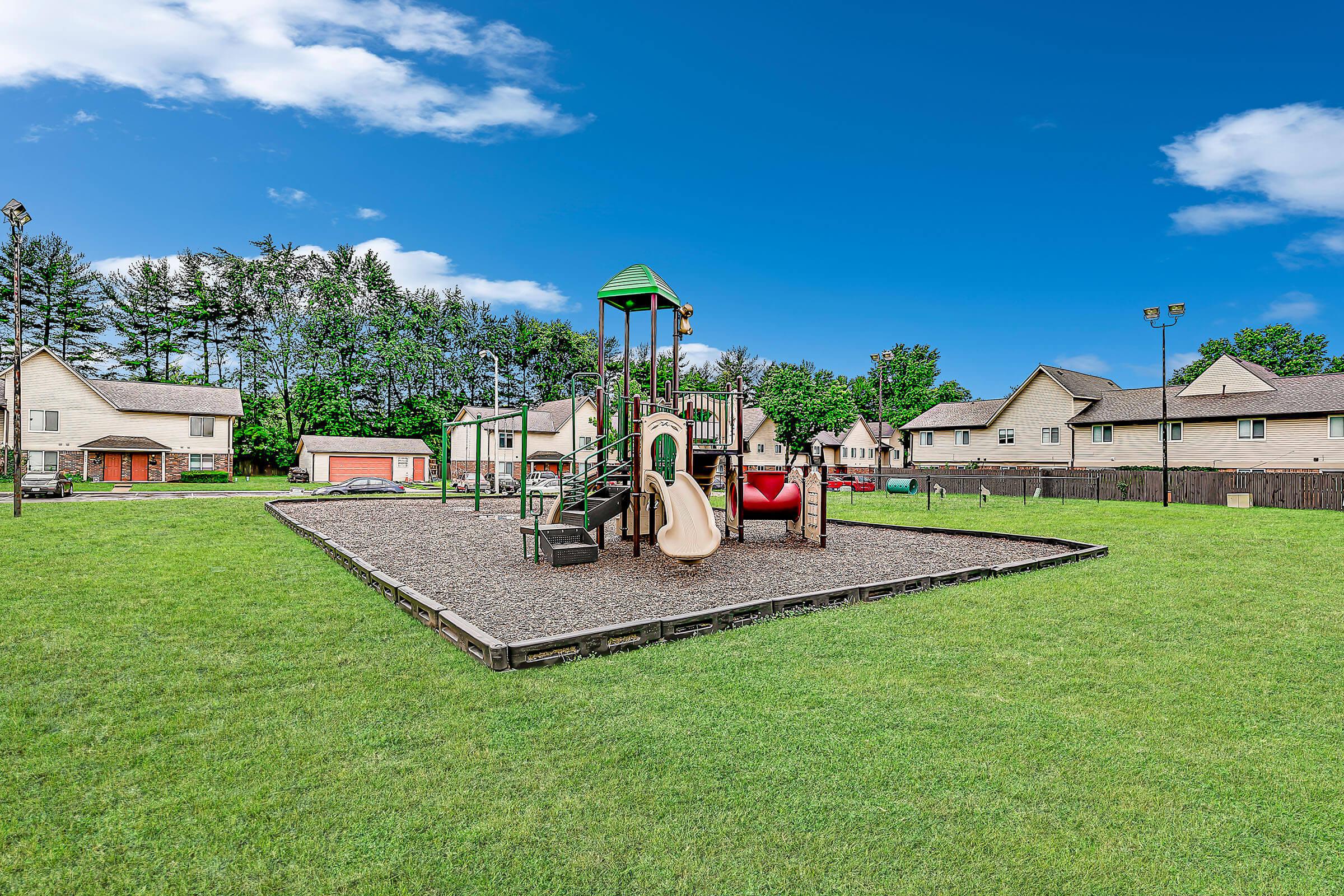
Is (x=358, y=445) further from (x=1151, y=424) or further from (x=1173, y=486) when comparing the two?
(x=1151, y=424)

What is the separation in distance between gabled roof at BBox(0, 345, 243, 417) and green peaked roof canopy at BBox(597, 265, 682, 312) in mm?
45548

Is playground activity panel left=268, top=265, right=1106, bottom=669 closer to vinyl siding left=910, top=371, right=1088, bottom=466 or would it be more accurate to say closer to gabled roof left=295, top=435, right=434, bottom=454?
vinyl siding left=910, top=371, right=1088, bottom=466

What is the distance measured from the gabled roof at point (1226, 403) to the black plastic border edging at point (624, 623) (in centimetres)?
3077

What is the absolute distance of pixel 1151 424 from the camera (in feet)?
121

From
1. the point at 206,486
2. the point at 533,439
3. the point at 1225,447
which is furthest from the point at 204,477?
the point at 1225,447

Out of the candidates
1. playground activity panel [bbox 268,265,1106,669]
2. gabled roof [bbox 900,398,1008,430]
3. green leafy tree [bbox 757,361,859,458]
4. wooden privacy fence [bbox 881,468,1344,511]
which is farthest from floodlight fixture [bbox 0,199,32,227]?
gabled roof [bbox 900,398,1008,430]

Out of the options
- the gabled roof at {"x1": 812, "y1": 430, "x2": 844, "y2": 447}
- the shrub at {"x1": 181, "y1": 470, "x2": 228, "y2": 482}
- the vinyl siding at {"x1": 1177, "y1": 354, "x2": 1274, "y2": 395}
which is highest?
the vinyl siding at {"x1": 1177, "y1": 354, "x2": 1274, "y2": 395}

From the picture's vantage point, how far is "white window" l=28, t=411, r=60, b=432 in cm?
4100

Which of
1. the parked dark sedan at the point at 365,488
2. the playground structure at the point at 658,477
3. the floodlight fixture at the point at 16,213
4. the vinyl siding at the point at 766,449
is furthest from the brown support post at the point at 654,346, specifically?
the vinyl siding at the point at 766,449

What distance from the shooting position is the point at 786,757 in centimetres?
394

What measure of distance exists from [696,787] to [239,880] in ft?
6.90

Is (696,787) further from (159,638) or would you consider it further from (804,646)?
(159,638)

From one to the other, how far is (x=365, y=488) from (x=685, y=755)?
3536 cm

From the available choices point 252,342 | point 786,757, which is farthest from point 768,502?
point 252,342
